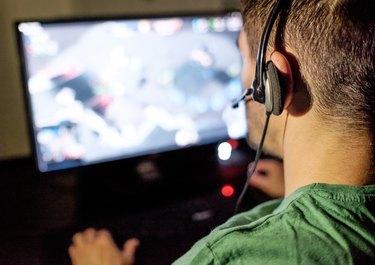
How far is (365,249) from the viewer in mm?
560

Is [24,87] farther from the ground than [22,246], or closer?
farther from the ground

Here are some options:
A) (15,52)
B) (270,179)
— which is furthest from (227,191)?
(15,52)

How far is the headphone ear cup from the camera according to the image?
0.63 metres

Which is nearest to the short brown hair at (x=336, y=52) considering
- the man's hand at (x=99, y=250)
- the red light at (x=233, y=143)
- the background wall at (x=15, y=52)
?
the man's hand at (x=99, y=250)

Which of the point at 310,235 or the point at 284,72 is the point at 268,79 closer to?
the point at 284,72

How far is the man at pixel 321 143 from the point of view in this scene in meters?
0.55

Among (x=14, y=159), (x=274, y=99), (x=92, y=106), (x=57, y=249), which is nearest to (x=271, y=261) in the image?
(x=274, y=99)

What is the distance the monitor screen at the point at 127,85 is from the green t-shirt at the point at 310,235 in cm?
58

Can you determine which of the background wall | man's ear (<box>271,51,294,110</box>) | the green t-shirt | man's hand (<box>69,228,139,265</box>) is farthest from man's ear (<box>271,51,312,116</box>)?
Answer: the background wall

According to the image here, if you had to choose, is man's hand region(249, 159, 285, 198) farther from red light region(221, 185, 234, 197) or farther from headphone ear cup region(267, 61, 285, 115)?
headphone ear cup region(267, 61, 285, 115)

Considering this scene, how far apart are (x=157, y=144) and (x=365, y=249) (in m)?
0.71

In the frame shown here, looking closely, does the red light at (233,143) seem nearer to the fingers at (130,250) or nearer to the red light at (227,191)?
the red light at (227,191)

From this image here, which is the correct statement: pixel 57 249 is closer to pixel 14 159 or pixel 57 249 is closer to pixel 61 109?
pixel 61 109

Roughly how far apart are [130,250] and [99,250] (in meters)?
0.06
